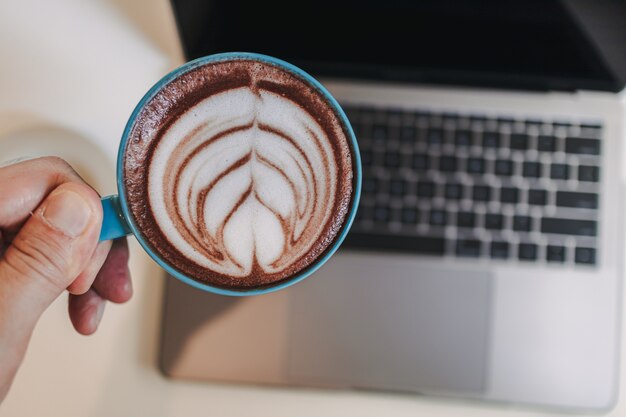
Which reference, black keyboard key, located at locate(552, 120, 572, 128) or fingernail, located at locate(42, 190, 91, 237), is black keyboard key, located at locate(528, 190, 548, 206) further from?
fingernail, located at locate(42, 190, 91, 237)

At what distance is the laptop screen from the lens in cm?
56

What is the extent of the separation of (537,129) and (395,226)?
0.64 feet

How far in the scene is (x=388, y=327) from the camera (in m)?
0.64

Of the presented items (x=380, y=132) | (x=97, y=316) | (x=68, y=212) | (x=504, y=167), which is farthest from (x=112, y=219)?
(x=504, y=167)

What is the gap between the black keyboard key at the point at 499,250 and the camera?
64 centimetres

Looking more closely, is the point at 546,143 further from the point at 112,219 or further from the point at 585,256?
the point at 112,219

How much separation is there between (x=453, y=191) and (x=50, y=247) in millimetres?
422

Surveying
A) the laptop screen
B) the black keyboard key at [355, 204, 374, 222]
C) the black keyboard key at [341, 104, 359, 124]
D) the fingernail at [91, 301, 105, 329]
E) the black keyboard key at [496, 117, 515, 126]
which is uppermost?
the laptop screen

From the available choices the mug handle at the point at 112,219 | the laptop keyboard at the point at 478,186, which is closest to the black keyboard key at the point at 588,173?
the laptop keyboard at the point at 478,186

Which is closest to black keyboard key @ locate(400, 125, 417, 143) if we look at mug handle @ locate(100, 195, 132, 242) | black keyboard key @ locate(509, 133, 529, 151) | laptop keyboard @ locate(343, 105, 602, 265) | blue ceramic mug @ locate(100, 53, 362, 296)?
laptop keyboard @ locate(343, 105, 602, 265)

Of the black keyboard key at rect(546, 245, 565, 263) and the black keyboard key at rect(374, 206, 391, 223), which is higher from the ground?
the black keyboard key at rect(374, 206, 391, 223)

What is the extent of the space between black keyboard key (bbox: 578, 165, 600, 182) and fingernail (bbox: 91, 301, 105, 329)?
0.55 metres

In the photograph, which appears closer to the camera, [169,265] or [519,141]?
[169,265]

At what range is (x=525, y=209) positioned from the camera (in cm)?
64
